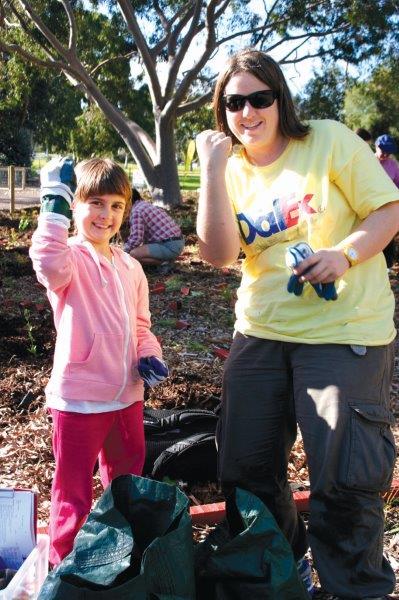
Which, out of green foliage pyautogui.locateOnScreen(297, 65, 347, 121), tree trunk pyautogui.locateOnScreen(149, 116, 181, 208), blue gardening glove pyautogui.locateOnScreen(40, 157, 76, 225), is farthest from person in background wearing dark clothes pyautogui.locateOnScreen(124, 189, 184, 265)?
green foliage pyautogui.locateOnScreen(297, 65, 347, 121)

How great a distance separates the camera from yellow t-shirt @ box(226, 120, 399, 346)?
6.90 ft

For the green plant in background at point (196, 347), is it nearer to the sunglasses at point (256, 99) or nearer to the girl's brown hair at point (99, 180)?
the girl's brown hair at point (99, 180)

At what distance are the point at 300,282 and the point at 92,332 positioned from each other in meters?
0.79

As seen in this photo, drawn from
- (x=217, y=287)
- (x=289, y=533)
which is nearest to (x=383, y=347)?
(x=289, y=533)

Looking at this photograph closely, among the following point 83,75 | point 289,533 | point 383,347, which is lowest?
point 289,533

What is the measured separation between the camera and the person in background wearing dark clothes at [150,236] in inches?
304

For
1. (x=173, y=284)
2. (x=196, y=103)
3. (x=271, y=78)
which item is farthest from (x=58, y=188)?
(x=196, y=103)

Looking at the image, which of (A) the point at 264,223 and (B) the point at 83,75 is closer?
(A) the point at 264,223

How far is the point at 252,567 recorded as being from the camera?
6.30 ft

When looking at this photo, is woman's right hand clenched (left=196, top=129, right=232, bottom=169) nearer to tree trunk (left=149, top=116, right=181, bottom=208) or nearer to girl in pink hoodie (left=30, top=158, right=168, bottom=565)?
girl in pink hoodie (left=30, top=158, right=168, bottom=565)

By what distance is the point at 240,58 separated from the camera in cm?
218

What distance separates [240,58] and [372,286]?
2.88ft

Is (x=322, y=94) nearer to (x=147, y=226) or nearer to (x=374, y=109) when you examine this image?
(x=374, y=109)

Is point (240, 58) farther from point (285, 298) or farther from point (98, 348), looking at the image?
point (98, 348)
